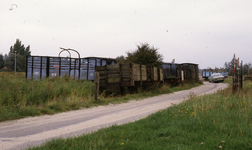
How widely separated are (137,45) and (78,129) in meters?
18.1

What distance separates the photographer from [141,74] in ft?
47.5

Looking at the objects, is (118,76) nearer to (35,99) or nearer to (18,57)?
(35,99)

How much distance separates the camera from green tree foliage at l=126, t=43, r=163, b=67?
21.1 meters

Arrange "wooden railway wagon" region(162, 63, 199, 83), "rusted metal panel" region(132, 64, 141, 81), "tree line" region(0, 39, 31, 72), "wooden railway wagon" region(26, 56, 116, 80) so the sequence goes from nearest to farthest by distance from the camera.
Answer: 1. "rusted metal panel" region(132, 64, 141, 81)
2. "wooden railway wagon" region(26, 56, 116, 80)
3. "wooden railway wagon" region(162, 63, 199, 83)
4. "tree line" region(0, 39, 31, 72)

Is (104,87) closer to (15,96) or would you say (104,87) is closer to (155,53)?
(15,96)

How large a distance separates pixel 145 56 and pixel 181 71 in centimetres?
684

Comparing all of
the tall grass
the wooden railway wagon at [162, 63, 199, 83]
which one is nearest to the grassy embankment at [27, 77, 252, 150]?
the tall grass

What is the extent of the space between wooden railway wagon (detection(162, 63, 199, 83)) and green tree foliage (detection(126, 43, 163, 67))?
4044 mm

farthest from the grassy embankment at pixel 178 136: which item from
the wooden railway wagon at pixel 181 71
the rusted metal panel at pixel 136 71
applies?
the wooden railway wagon at pixel 181 71

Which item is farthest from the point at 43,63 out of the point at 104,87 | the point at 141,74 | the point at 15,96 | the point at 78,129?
the point at 78,129

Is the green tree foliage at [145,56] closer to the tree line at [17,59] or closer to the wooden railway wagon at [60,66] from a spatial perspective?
the wooden railway wagon at [60,66]

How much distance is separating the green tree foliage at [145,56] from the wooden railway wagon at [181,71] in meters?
4.04

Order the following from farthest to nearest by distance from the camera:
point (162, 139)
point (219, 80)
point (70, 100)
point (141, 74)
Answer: point (219, 80), point (141, 74), point (70, 100), point (162, 139)

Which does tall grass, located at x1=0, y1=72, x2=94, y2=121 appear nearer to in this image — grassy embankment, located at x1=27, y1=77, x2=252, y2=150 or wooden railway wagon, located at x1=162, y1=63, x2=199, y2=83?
grassy embankment, located at x1=27, y1=77, x2=252, y2=150
